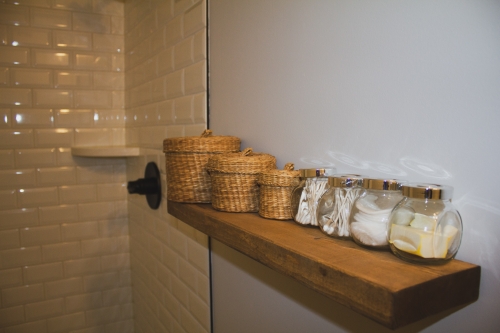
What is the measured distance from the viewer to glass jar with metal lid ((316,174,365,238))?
0.61 meters

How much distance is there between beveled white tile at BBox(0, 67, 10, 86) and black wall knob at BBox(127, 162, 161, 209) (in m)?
0.78

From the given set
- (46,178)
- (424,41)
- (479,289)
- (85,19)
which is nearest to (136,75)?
(85,19)

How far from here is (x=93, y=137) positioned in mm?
1915

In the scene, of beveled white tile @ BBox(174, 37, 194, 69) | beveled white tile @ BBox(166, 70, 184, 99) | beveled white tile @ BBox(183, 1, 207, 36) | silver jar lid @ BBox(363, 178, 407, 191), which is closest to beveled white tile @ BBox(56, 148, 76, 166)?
beveled white tile @ BBox(166, 70, 184, 99)

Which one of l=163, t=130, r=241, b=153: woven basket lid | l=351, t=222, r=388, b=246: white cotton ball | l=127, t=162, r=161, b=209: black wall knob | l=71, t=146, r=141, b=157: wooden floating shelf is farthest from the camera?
l=71, t=146, r=141, b=157: wooden floating shelf

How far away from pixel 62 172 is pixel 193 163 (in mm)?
1195

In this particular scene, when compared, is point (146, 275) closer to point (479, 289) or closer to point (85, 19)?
point (85, 19)

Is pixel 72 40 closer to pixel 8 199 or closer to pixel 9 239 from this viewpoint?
pixel 8 199

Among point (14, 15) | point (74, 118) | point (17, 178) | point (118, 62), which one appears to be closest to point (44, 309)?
point (17, 178)

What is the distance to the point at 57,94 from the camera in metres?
1.82

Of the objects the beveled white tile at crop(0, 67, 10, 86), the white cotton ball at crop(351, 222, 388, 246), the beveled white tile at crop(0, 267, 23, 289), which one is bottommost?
the beveled white tile at crop(0, 267, 23, 289)

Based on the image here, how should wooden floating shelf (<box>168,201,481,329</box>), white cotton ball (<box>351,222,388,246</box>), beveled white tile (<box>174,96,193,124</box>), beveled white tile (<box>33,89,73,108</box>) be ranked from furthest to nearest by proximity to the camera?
beveled white tile (<box>33,89,73,108</box>), beveled white tile (<box>174,96,193,124</box>), white cotton ball (<box>351,222,388,246</box>), wooden floating shelf (<box>168,201,481,329</box>)

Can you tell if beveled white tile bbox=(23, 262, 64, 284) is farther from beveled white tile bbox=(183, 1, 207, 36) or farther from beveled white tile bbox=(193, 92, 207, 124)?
beveled white tile bbox=(183, 1, 207, 36)

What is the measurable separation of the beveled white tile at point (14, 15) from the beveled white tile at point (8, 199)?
0.77 m
